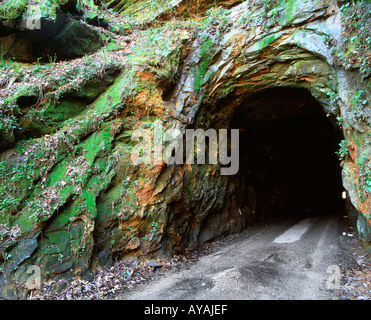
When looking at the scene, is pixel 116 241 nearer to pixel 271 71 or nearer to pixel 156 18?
pixel 271 71

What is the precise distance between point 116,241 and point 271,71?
7551mm

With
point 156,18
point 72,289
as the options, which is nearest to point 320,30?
point 156,18

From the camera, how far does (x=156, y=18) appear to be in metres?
10.9

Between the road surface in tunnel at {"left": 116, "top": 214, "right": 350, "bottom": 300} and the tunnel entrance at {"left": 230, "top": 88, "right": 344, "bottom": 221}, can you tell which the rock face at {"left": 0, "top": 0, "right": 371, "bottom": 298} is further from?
the road surface in tunnel at {"left": 116, "top": 214, "right": 350, "bottom": 300}

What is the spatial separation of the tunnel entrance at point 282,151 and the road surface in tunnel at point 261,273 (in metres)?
3.34

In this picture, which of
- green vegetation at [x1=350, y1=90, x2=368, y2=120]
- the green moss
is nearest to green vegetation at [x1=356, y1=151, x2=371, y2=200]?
green vegetation at [x1=350, y1=90, x2=368, y2=120]

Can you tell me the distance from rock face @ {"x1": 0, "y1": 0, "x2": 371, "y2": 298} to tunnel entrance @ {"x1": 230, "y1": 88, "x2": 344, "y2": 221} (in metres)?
0.17

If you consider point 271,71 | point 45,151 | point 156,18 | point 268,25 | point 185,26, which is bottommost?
point 45,151

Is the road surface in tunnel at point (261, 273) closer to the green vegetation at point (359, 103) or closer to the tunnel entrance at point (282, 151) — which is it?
the tunnel entrance at point (282, 151)

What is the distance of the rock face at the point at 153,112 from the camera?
18.8 feet

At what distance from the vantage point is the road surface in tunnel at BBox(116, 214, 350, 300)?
5.03m

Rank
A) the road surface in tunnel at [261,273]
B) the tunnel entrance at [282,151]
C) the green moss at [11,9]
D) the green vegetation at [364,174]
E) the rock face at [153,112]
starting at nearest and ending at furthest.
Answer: the road surface in tunnel at [261,273] < the green vegetation at [364,174] < the rock face at [153,112] < the green moss at [11,9] < the tunnel entrance at [282,151]

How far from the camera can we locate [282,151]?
49.8 feet

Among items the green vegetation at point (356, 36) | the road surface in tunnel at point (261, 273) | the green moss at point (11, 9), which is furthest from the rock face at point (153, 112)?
the road surface in tunnel at point (261, 273)
